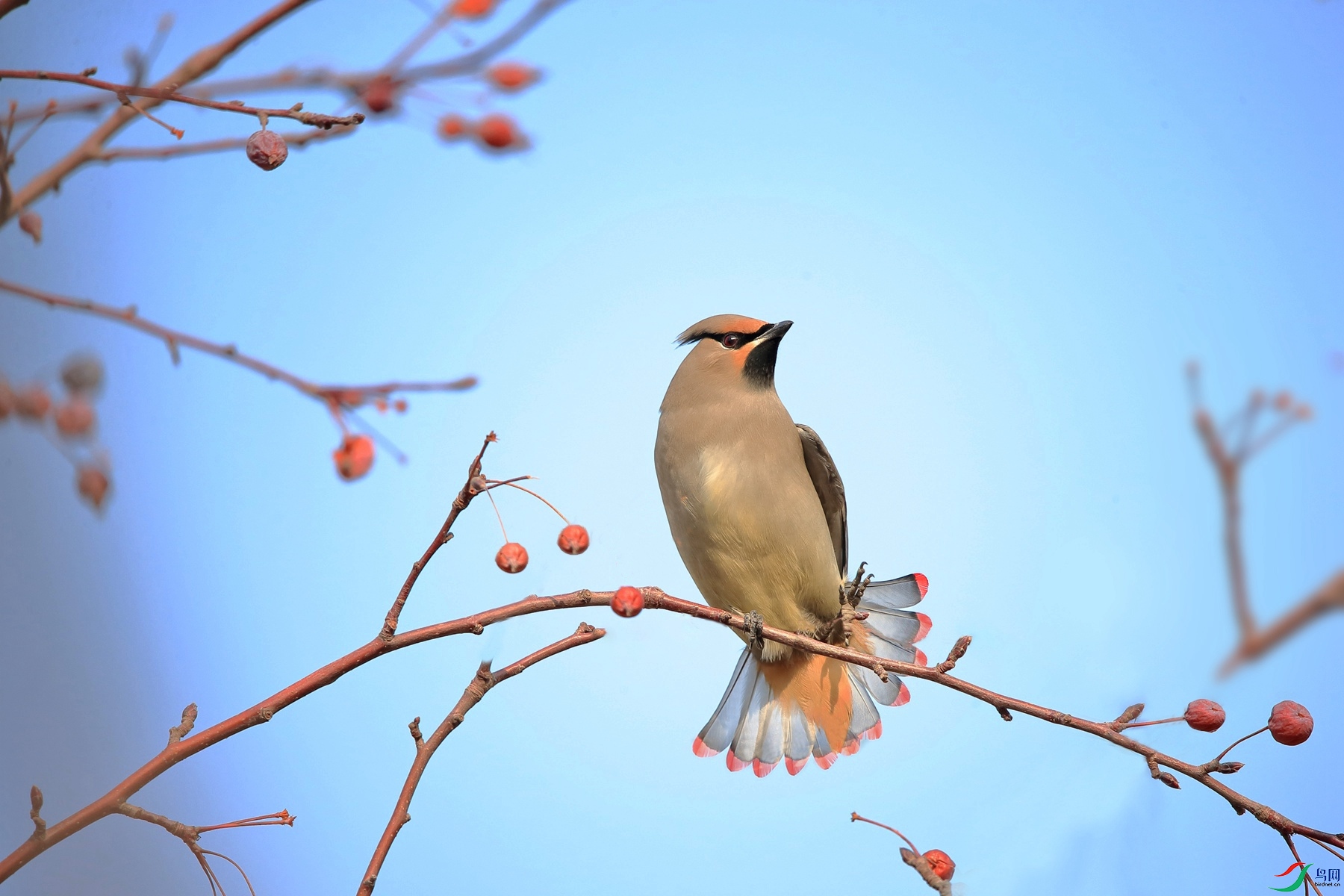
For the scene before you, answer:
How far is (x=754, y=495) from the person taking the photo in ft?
10.1

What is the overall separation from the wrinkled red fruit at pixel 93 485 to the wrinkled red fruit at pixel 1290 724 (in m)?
1.59

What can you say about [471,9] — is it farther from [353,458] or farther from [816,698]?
[816,698]

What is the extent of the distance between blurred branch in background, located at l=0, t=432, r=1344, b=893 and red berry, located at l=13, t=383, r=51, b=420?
0.69 meters

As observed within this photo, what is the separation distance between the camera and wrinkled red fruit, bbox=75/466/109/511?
826mm

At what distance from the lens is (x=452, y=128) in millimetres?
1020

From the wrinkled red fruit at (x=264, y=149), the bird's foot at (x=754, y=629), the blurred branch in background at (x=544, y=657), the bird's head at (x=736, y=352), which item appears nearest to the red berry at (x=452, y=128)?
the wrinkled red fruit at (x=264, y=149)

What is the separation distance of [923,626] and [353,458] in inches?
96.4

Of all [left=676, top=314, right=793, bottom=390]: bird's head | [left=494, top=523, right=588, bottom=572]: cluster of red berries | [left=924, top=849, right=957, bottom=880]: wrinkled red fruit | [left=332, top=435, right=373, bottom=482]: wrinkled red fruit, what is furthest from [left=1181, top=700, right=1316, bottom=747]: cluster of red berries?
[left=676, top=314, right=793, bottom=390]: bird's head

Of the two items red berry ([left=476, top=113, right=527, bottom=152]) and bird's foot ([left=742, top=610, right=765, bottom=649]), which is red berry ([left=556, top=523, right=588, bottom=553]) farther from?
red berry ([left=476, top=113, right=527, bottom=152])

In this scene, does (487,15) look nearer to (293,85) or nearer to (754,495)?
(293,85)

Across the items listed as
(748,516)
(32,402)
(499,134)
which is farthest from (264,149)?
(748,516)

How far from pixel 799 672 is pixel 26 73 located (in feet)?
9.15

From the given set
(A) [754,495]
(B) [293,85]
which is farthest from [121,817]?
(A) [754,495]

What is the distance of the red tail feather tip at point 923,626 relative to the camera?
332 cm
